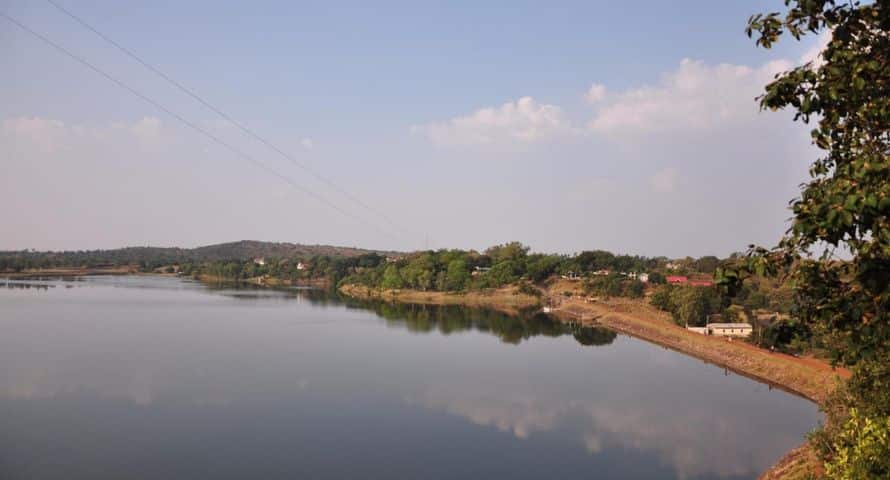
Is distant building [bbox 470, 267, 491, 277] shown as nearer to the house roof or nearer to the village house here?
the village house

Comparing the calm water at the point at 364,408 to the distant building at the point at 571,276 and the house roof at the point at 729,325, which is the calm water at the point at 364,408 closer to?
the house roof at the point at 729,325

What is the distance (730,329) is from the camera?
131 ft

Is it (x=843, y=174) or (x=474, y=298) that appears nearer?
(x=843, y=174)

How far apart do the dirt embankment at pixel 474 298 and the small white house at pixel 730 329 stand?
31176mm

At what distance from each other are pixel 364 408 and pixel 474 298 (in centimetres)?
5794

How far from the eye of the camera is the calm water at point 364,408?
1702 centimetres

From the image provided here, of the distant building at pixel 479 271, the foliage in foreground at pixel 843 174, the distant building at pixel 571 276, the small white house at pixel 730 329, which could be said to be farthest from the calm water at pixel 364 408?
the distant building at pixel 479 271

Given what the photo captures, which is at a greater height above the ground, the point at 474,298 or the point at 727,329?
the point at 474,298

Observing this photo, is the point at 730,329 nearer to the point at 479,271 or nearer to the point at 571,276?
the point at 571,276

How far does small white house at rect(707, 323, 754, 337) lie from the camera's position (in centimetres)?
3944

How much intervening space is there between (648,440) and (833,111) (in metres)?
17.6

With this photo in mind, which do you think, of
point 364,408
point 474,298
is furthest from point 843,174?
point 474,298

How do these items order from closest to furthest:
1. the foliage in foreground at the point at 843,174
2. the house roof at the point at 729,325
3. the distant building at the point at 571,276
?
the foliage in foreground at the point at 843,174, the house roof at the point at 729,325, the distant building at the point at 571,276

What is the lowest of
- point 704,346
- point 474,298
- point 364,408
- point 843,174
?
point 364,408
